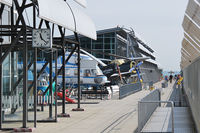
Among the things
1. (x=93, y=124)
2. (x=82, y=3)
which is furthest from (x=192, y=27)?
(x=93, y=124)

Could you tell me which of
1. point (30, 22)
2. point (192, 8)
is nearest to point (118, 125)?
point (192, 8)

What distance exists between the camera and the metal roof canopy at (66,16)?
14.4 m

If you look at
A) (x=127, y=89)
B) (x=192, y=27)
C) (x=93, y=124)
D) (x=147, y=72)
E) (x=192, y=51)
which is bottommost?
(x=93, y=124)

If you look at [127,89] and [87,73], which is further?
[87,73]

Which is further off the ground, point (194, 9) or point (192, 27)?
point (194, 9)

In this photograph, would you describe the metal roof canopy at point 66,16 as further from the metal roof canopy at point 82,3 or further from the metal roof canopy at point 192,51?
the metal roof canopy at point 192,51

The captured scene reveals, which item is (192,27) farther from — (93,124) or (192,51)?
(192,51)

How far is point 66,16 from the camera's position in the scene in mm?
17344

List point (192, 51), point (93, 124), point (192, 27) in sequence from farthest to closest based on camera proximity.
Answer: point (192, 51), point (192, 27), point (93, 124)

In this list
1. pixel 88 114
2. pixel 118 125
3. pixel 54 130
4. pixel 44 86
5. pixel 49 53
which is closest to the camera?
pixel 54 130

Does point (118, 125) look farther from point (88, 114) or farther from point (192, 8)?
point (192, 8)

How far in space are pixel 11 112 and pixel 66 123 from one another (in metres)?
2.26

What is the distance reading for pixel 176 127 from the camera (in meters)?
14.9

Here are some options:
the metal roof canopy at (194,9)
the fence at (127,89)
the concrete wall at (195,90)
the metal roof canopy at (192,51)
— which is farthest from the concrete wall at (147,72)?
the concrete wall at (195,90)
